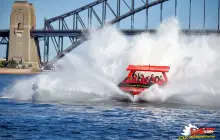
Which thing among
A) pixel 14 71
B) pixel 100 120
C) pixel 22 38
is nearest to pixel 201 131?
pixel 100 120

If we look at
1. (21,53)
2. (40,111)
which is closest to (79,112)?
(40,111)

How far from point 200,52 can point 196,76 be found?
485 centimetres

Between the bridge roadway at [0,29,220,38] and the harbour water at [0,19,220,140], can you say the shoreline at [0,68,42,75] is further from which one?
the harbour water at [0,19,220,140]

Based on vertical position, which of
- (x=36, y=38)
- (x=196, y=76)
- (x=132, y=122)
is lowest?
(x=132, y=122)

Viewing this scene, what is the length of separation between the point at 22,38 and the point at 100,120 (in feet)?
311

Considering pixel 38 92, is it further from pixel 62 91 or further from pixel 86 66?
pixel 86 66

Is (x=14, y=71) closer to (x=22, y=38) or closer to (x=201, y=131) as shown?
(x=22, y=38)

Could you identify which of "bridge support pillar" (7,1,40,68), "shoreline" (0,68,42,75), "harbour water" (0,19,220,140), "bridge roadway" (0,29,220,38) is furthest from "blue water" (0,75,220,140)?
"bridge support pillar" (7,1,40,68)

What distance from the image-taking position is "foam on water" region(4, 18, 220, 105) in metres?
30.1

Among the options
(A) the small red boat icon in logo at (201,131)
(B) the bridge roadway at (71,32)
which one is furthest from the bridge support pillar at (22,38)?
(A) the small red boat icon in logo at (201,131)

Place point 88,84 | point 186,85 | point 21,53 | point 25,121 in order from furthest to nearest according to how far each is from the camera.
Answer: point 21,53
point 88,84
point 186,85
point 25,121

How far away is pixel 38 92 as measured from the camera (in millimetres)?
32094

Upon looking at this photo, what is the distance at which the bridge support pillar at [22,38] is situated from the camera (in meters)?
115

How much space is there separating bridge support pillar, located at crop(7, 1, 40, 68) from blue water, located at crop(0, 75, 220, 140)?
86.2 m
